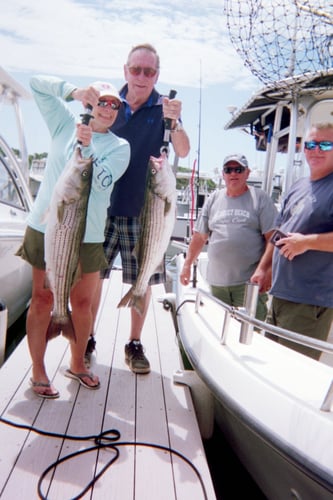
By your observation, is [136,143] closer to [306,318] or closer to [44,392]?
[306,318]

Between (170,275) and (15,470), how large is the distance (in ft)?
20.9

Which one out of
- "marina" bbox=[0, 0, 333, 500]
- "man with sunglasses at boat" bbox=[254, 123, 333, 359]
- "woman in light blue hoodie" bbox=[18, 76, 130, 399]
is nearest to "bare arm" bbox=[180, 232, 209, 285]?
"marina" bbox=[0, 0, 333, 500]

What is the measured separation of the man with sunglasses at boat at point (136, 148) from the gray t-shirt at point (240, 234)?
64 centimetres

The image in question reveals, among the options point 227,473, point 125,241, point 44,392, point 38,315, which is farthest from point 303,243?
point 227,473

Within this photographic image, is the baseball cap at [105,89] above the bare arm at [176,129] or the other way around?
above

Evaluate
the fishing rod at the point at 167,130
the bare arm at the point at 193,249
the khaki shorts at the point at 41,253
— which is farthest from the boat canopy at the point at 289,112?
the khaki shorts at the point at 41,253

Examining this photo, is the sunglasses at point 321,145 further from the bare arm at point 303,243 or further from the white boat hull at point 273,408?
the white boat hull at point 273,408

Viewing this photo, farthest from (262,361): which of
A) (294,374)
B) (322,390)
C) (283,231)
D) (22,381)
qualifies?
(22,381)

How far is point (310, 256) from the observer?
8.85ft

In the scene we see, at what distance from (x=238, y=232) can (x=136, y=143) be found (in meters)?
1.17

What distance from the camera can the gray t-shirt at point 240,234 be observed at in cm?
358

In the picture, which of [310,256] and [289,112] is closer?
[310,256]

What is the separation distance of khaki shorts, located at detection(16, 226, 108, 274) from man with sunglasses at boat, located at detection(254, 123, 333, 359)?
3.91 feet

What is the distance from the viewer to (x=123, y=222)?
3.26m
